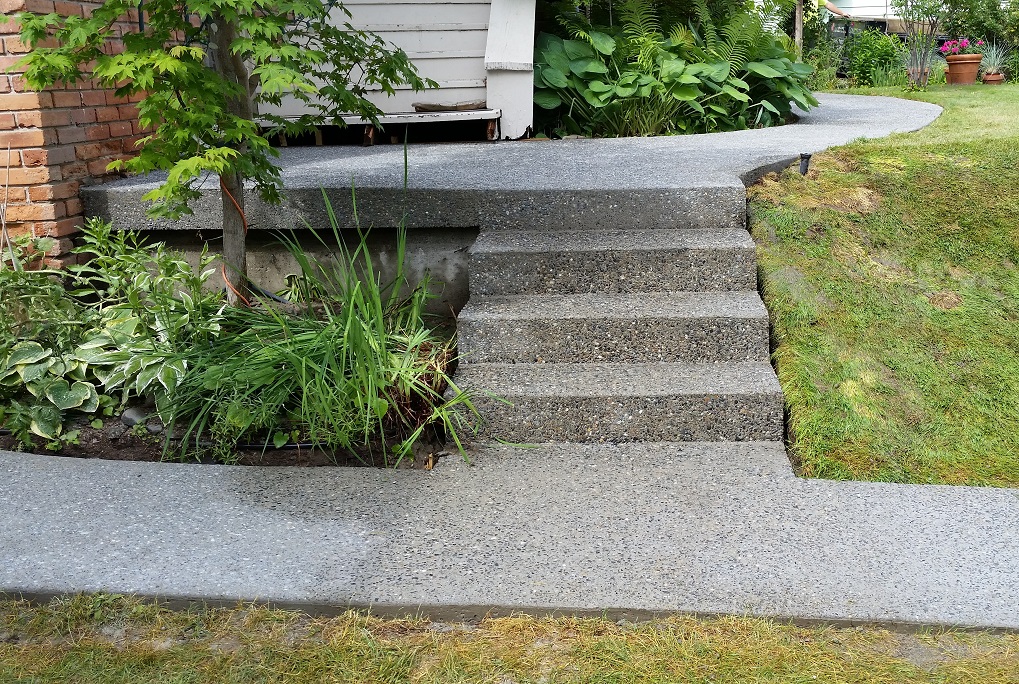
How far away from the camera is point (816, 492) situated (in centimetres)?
258

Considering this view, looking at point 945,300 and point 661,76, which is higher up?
Answer: point 661,76

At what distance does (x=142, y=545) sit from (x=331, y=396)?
2.33 feet

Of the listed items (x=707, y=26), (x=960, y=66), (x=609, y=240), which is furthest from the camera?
(x=960, y=66)

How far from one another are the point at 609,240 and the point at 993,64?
9.82 metres

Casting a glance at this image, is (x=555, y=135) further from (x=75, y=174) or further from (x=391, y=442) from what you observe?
(x=391, y=442)

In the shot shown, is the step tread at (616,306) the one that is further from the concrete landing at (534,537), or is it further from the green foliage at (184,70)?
the green foliage at (184,70)

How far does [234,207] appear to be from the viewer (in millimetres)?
3314

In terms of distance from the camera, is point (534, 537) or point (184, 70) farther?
point (184, 70)

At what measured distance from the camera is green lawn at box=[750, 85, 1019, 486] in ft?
9.14

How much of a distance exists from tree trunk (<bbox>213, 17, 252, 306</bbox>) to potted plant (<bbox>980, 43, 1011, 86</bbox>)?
33.4 feet

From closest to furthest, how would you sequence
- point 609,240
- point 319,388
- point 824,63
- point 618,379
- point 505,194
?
point 319,388, point 618,379, point 609,240, point 505,194, point 824,63

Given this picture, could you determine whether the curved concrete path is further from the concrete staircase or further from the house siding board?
the house siding board

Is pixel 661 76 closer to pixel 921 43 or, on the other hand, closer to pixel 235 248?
pixel 235 248

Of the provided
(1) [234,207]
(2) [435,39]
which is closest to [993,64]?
(2) [435,39]
